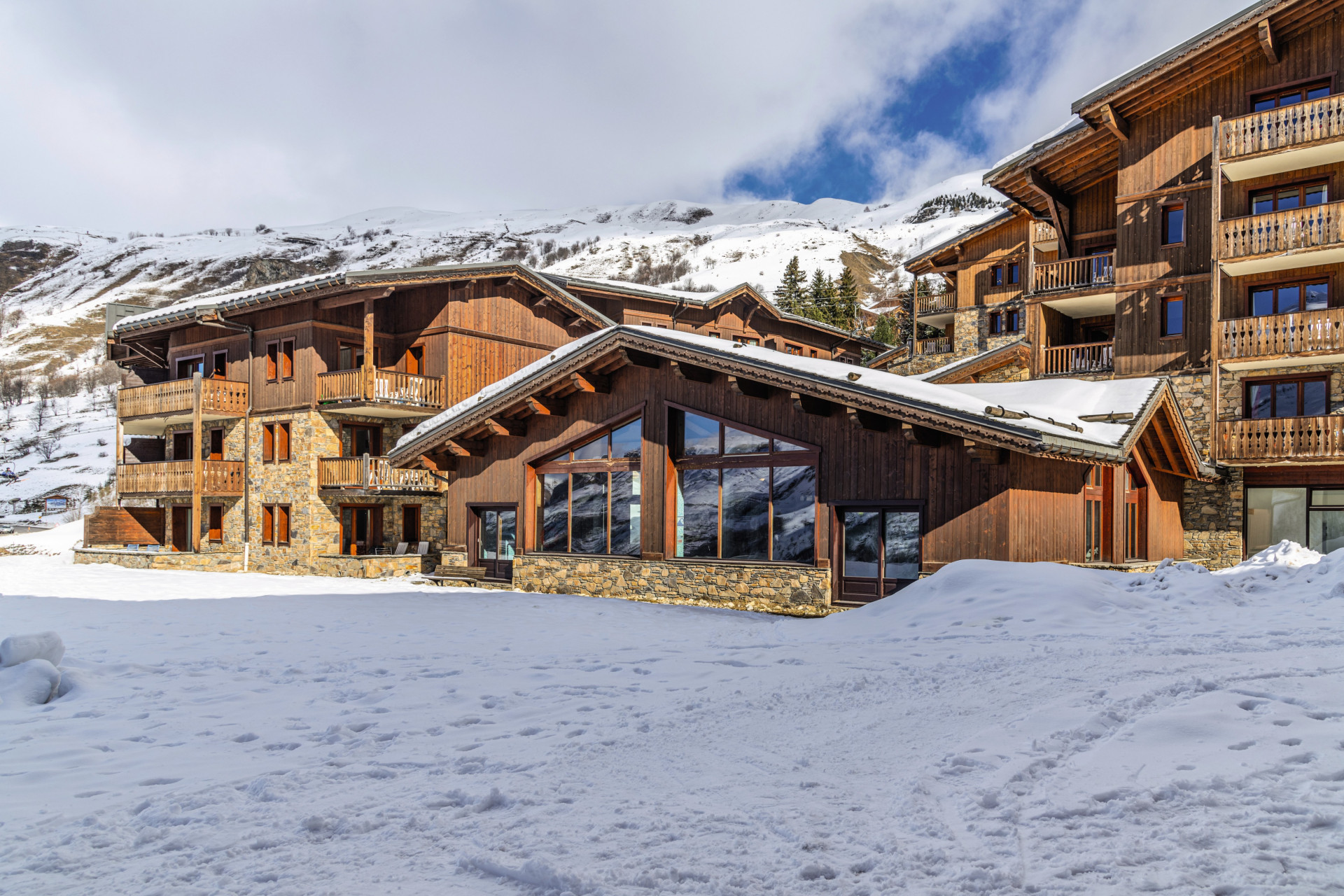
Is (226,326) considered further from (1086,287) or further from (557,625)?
(1086,287)

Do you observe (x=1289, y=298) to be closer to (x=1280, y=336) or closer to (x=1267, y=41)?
(x=1280, y=336)

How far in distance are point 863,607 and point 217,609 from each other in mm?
9677

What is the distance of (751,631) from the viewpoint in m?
10.8

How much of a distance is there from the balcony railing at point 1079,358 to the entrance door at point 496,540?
1628 cm

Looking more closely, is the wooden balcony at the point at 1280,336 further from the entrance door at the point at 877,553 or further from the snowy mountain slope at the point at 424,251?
the snowy mountain slope at the point at 424,251

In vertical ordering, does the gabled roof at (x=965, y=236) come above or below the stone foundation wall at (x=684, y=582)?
above

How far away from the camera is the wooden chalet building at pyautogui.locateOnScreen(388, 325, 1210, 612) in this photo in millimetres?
12594

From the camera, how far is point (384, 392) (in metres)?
22.5

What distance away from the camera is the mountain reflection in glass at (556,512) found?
17031 mm

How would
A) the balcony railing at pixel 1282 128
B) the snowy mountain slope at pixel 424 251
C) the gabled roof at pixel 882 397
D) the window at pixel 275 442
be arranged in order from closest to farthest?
the gabled roof at pixel 882 397 → the balcony railing at pixel 1282 128 → the window at pixel 275 442 → the snowy mountain slope at pixel 424 251

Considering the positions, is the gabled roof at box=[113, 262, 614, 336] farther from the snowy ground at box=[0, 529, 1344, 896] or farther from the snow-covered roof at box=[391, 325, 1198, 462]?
the snowy ground at box=[0, 529, 1344, 896]

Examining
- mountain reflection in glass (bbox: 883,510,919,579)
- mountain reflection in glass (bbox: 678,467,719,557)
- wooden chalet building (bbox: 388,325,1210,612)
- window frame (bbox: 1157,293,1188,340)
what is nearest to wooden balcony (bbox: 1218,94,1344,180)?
window frame (bbox: 1157,293,1188,340)

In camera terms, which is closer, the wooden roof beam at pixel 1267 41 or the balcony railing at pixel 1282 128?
the balcony railing at pixel 1282 128

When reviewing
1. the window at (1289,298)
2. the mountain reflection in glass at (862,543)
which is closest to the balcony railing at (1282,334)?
the window at (1289,298)
